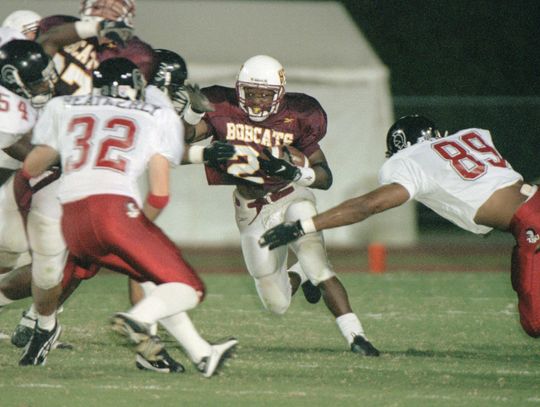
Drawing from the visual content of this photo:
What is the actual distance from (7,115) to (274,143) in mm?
1416

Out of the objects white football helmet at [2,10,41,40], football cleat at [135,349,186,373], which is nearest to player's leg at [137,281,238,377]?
football cleat at [135,349,186,373]

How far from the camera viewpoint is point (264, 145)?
247 inches

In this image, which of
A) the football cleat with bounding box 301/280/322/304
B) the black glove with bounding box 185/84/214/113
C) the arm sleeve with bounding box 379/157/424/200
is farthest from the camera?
the football cleat with bounding box 301/280/322/304

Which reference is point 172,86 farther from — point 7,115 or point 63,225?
point 63,225

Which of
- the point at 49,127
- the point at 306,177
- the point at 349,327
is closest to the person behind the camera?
the point at 49,127

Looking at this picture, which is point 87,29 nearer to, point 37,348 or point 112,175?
point 112,175

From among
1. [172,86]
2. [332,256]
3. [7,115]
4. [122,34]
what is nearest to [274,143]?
[172,86]

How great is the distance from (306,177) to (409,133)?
53 centimetres

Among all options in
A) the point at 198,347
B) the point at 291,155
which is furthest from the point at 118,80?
the point at 291,155

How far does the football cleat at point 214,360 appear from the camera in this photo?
4.85 meters

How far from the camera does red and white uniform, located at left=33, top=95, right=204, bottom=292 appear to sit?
4.74 meters

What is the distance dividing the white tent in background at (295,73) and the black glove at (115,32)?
18.3ft

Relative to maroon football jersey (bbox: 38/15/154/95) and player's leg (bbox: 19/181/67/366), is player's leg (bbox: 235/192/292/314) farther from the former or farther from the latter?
player's leg (bbox: 19/181/67/366)

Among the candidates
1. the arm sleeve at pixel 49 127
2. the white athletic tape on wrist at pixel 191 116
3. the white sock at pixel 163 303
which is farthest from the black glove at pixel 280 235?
the white athletic tape on wrist at pixel 191 116
